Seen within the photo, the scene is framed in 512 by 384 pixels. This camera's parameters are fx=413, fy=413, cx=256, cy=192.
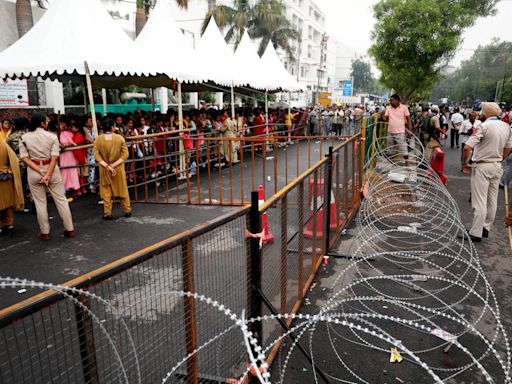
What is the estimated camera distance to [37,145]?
253 inches

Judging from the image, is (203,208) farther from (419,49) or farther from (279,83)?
(419,49)

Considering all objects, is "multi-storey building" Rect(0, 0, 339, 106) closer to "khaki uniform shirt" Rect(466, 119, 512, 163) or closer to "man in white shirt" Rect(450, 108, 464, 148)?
"man in white shirt" Rect(450, 108, 464, 148)

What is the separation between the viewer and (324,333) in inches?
163

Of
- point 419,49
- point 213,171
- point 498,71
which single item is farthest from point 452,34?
point 498,71

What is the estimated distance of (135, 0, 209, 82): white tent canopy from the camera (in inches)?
452

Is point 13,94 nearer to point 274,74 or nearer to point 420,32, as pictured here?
point 274,74

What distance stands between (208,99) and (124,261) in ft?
105

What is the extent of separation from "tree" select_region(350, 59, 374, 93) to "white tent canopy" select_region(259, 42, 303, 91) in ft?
404

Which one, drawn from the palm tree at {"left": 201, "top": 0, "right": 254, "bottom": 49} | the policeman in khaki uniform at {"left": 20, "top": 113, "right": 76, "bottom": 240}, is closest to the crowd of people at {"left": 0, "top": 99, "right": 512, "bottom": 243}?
the policeman in khaki uniform at {"left": 20, "top": 113, "right": 76, "bottom": 240}

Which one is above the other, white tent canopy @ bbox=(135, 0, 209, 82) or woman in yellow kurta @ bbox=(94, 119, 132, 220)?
white tent canopy @ bbox=(135, 0, 209, 82)

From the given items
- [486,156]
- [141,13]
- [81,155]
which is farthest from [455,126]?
[81,155]

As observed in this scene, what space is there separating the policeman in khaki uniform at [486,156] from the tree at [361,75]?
448 ft

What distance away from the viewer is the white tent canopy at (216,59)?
14.1 m

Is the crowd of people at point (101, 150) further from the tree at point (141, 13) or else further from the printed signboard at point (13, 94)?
the tree at point (141, 13)
